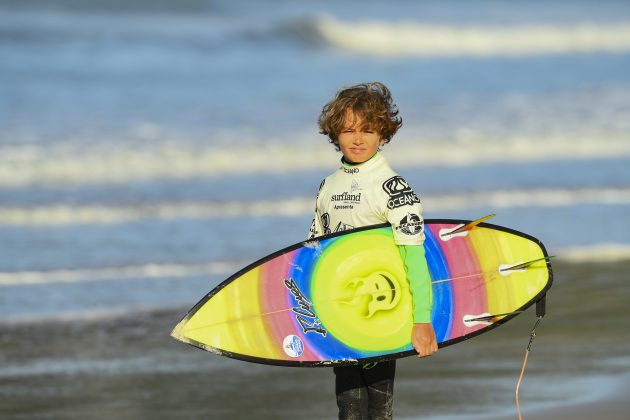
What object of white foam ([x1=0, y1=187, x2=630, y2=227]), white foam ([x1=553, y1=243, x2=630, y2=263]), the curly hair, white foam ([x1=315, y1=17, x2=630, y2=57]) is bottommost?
Result: white foam ([x1=553, y1=243, x2=630, y2=263])

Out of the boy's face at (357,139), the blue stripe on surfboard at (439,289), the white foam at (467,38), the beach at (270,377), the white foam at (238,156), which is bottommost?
the beach at (270,377)

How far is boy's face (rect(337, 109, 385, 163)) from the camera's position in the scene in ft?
11.3

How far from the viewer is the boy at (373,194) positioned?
339 cm

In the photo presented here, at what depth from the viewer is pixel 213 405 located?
4.80 metres

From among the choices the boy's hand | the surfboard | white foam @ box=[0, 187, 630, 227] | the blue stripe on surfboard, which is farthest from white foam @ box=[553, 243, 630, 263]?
the boy's hand

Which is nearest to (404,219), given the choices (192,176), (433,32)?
(192,176)

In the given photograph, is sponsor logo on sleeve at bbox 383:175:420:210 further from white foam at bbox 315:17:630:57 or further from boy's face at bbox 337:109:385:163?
white foam at bbox 315:17:630:57

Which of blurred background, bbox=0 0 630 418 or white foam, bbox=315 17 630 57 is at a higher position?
white foam, bbox=315 17 630 57

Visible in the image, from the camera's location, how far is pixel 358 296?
145 inches

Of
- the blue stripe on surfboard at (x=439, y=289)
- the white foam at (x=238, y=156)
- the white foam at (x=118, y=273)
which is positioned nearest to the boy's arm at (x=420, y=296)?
the blue stripe on surfboard at (x=439, y=289)

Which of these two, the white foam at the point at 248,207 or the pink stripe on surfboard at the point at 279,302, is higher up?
the white foam at the point at 248,207

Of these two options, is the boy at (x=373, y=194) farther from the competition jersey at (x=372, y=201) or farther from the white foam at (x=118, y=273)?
the white foam at (x=118, y=273)

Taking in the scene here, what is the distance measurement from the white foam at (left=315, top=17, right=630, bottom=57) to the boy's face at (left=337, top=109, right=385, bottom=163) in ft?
74.2

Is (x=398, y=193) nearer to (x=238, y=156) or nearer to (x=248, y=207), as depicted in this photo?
(x=248, y=207)
